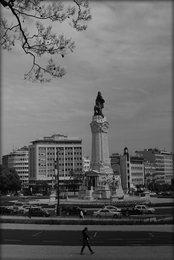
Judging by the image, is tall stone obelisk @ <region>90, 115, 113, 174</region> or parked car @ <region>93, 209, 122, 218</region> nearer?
parked car @ <region>93, 209, 122, 218</region>

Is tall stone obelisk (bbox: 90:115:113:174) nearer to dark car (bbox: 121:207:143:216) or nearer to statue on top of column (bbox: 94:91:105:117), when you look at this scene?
statue on top of column (bbox: 94:91:105:117)

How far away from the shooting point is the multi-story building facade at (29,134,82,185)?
15400cm

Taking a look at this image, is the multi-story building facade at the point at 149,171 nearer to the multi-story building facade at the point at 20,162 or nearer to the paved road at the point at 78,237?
the multi-story building facade at the point at 20,162

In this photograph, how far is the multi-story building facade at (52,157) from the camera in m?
154

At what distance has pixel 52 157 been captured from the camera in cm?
15725

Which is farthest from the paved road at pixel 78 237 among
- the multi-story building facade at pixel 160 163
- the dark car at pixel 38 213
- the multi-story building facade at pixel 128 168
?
the multi-story building facade at pixel 160 163

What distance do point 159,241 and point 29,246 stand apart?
8.57 metres

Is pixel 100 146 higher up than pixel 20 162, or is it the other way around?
pixel 100 146

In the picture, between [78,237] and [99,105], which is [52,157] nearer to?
[99,105]

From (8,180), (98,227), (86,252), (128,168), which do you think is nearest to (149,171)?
(128,168)

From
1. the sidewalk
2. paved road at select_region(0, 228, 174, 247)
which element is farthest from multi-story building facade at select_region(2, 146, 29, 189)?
paved road at select_region(0, 228, 174, 247)

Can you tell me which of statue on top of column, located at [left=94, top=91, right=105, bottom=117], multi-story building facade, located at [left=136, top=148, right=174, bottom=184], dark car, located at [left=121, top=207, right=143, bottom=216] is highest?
statue on top of column, located at [left=94, top=91, right=105, bottom=117]

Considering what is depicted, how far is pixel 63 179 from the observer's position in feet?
498

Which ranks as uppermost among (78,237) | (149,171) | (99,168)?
(99,168)
